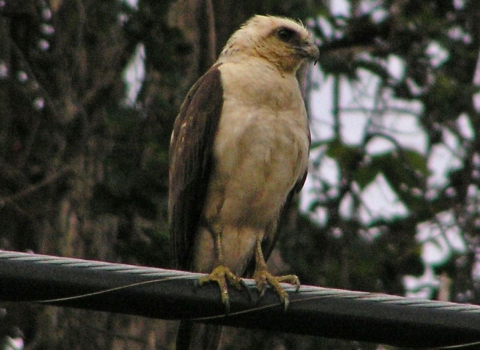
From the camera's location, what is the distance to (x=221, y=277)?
14.5 ft

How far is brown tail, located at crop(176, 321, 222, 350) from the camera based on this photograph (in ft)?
15.9

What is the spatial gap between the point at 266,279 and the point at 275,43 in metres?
1.86

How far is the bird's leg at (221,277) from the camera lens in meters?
3.84

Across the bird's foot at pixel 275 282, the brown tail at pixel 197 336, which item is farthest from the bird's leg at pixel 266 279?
Answer: the brown tail at pixel 197 336

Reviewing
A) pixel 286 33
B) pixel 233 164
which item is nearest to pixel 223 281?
pixel 233 164

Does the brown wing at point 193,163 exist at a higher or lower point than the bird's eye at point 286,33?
lower

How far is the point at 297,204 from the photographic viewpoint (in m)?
8.09

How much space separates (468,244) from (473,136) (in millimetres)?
1196

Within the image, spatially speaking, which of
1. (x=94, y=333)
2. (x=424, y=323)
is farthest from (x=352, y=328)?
(x=94, y=333)

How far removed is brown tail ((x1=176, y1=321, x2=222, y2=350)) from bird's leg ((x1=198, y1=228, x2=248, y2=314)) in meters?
0.34

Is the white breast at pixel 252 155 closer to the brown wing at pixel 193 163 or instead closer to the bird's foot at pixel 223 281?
the brown wing at pixel 193 163

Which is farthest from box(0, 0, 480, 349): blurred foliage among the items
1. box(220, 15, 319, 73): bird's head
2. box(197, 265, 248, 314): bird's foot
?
box(197, 265, 248, 314): bird's foot

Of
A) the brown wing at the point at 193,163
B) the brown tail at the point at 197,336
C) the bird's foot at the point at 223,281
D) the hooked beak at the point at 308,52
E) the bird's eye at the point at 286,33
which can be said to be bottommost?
the brown tail at the point at 197,336

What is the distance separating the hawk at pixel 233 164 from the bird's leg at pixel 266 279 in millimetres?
14
